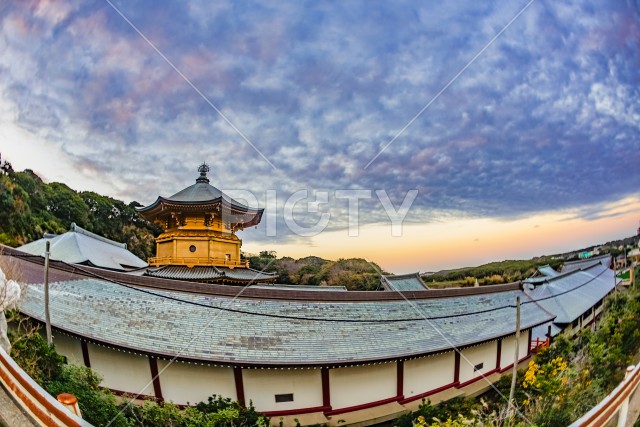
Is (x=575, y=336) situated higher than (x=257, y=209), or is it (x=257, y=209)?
(x=257, y=209)

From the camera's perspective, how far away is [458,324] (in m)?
2.49

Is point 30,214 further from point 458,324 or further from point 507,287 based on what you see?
point 507,287

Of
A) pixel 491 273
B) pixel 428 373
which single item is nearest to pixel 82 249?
pixel 428 373

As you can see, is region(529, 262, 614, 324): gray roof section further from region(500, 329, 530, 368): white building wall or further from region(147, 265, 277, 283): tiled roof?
region(147, 265, 277, 283): tiled roof

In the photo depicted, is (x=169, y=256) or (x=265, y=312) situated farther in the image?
(x=169, y=256)

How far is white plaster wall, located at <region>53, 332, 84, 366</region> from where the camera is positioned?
6.08 ft

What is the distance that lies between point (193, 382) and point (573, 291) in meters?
3.25

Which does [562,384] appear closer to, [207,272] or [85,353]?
[207,272]

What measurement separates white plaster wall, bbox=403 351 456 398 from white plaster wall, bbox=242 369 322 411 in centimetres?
78

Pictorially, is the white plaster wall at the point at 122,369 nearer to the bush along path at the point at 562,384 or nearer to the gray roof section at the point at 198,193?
the gray roof section at the point at 198,193

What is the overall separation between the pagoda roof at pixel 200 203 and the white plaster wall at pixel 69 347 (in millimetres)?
959

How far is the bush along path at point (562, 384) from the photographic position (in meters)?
2.04

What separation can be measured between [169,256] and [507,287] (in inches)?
115

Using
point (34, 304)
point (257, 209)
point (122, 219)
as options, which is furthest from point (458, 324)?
point (34, 304)
